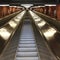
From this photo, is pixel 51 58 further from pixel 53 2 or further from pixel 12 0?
pixel 12 0

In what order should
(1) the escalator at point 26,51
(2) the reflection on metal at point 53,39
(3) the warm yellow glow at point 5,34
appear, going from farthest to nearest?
(3) the warm yellow glow at point 5,34 < (2) the reflection on metal at point 53,39 < (1) the escalator at point 26,51

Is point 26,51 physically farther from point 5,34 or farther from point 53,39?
point 5,34

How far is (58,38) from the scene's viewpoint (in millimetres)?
9344

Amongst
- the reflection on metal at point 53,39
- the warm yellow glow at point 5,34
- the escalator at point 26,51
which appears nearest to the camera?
the escalator at point 26,51

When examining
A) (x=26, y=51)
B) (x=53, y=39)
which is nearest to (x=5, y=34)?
(x=53, y=39)

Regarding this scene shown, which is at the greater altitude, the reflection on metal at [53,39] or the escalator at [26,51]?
the escalator at [26,51]

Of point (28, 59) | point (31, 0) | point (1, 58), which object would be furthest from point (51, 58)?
point (31, 0)

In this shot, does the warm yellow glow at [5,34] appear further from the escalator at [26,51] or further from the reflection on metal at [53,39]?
the reflection on metal at [53,39]

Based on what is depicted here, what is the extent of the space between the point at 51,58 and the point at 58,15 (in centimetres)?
1988

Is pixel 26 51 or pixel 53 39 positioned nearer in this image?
pixel 26 51

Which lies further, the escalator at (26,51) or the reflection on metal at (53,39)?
the reflection on metal at (53,39)

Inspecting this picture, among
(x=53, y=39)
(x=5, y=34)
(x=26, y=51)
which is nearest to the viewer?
(x=26, y=51)

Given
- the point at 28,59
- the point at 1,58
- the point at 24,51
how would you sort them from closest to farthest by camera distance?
the point at 1,58, the point at 28,59, the point at 24,51

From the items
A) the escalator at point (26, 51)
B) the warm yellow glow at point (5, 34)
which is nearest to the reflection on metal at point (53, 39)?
the escalator at point (26, 51)
